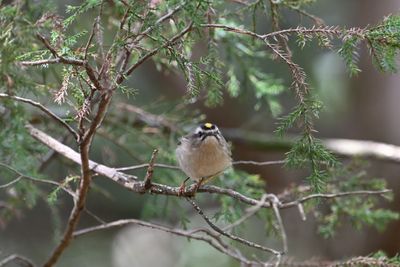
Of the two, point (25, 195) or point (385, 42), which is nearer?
point (385, 42)

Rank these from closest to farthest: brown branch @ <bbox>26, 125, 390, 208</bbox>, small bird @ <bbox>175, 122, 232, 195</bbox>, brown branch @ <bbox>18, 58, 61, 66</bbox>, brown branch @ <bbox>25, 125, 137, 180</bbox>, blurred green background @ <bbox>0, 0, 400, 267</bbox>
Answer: brown branch @ <bbox>18, 58, 61, 66</bbox> → brown branch @ <bbox>26, 125, 390, 208</bbox> → brown branch @ <bbox>25, 125, 137, 180</bbox> → small bird @ <bbox>175, 122, 232, 195</bbox> → blurred green background @ <bbox>0, 0, 400, 267</bbox>

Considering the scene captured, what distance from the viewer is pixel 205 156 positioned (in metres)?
3.26

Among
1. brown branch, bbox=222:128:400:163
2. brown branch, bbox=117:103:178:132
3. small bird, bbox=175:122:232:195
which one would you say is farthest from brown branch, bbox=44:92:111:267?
brown branch, bbox=222:128:400:163

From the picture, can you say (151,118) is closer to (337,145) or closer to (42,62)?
(337,145)

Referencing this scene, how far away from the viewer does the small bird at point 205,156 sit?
3.25 meters

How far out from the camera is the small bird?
325 centimetres

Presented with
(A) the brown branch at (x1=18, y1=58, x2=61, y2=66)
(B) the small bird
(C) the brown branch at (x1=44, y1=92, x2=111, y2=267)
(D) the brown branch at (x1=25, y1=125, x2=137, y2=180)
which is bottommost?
(C) the brown branch at (x1=44, y1=92, x2=111, y2=267)

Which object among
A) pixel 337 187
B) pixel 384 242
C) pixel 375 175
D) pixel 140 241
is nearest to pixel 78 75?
pixel 337 187

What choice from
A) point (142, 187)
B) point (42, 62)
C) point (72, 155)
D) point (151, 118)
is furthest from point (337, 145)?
point (42, 62)

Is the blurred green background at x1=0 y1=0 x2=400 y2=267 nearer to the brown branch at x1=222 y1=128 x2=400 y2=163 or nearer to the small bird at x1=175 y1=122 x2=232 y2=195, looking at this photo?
the brown branch at x1=222 y1=128 x2=400 y2=163

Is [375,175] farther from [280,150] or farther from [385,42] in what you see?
[385,42]

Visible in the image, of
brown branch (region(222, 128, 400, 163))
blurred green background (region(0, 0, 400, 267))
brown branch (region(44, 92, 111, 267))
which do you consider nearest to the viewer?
brown branch (region(44, 92, 111, 267))

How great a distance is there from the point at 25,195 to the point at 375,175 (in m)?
3.08

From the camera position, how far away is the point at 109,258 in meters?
7.54
